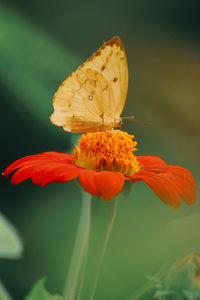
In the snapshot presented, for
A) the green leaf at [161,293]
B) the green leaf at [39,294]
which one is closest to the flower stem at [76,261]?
the green leaf at [39,294]

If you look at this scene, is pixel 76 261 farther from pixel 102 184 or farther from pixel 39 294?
pixel 102 184

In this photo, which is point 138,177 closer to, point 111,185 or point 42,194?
point 111,185

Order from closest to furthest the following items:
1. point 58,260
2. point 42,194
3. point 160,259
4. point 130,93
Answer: point 160,259
point 58,260
point 42,194
point 130,93

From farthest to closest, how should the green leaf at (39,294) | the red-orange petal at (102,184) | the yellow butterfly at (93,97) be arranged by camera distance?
the yellow butterfly at (93,97), the green leaf at (39,294), the red-orange petal at (102,184)

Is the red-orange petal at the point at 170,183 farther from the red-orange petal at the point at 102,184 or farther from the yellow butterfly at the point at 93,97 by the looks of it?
the yellow butterfly at the point at 93,97

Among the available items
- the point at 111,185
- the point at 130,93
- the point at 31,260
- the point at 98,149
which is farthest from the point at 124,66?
the point at 31,260

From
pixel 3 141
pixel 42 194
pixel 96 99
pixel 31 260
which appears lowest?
pixel 31 260

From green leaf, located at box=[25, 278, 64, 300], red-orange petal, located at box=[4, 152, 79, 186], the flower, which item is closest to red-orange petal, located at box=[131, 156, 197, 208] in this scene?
the flower
